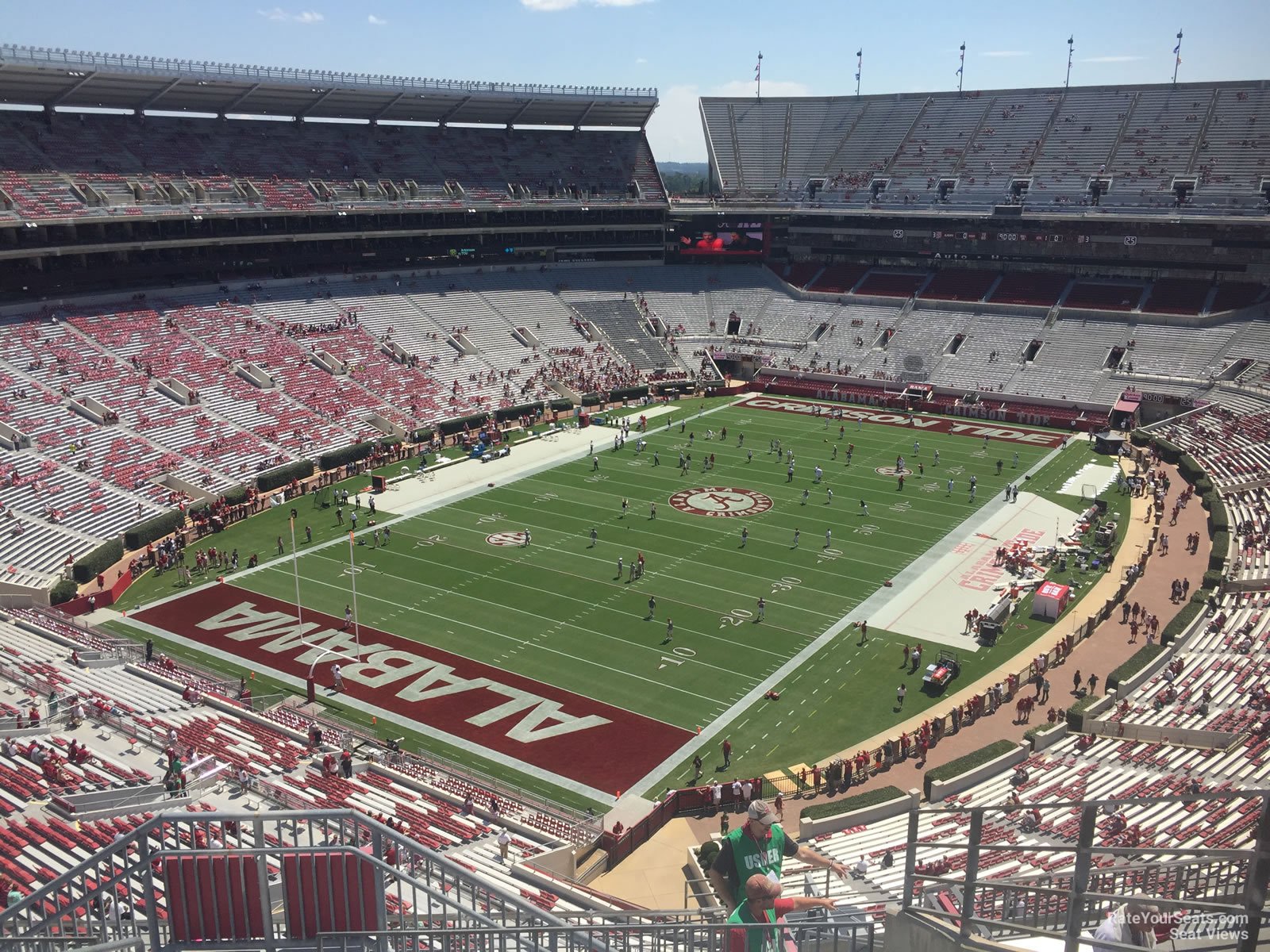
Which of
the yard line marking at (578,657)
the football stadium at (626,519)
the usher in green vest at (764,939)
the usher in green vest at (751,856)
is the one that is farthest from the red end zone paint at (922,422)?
the usher in green vest at (764,939)

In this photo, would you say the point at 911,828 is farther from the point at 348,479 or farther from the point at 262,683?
the point at 348,479

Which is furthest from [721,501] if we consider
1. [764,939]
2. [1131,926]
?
[1131,926]

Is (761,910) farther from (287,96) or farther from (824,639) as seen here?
(287,96)

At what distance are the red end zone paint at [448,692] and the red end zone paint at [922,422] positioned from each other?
3248cm

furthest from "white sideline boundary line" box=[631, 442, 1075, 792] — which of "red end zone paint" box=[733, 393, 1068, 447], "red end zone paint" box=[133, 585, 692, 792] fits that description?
"red end zone paint" box=[733, 393, 1068, 447]

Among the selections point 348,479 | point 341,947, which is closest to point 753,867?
point 341,947

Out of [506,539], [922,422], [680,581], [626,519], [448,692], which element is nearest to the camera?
[448,692]

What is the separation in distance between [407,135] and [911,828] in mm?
68832

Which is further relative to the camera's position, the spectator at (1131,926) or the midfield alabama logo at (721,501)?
the midfield alabama logo at (721,501)

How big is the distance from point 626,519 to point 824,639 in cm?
1157

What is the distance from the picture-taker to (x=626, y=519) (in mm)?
37562

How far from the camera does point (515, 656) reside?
2675 cm

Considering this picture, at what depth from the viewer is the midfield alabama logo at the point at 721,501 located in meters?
38.4

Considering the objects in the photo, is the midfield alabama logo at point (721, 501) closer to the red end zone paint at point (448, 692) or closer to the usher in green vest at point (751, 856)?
the red end zone paint at point (448, 692)
